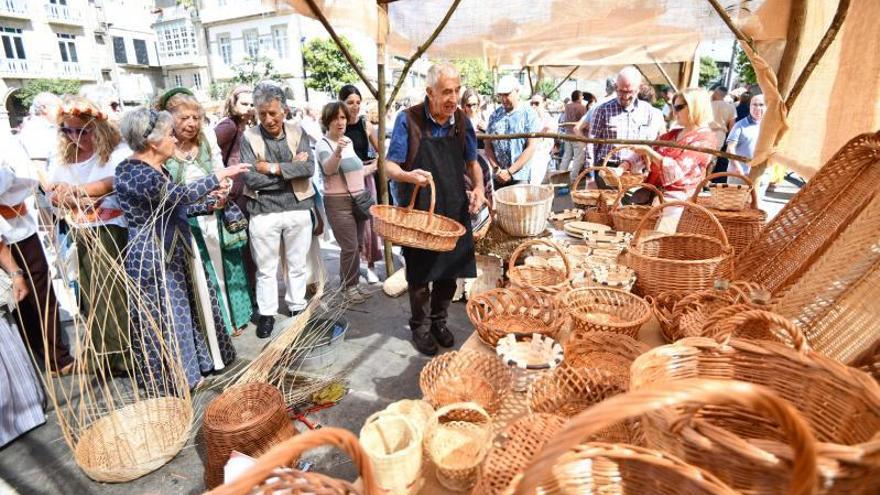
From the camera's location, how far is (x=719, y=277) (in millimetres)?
1795

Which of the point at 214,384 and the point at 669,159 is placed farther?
the point at 669,159

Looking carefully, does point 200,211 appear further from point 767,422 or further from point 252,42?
point 252,42

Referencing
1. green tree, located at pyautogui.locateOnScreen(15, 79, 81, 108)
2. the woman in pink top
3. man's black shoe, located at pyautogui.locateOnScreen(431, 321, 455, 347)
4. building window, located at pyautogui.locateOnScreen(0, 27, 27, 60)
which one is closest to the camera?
man's black shoe, located at pyautogui.locateOnScreen(431, 321, 455, 347)

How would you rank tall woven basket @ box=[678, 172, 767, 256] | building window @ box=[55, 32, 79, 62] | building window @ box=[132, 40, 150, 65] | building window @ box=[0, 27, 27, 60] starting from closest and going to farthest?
tall woven basket @ box=[678, 172, 767, 256], building window @ box=[0, 27, 27, 60], building window @ box=[55, 32, 79, 62], building window @ box=[132, 40, 150, 65]

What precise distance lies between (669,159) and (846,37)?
1.16 meters

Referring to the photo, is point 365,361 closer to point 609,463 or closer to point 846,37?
point 609,463

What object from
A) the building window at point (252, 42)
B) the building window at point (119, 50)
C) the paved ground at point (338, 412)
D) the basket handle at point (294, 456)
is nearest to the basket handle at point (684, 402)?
the basket handle at point (294, 456)

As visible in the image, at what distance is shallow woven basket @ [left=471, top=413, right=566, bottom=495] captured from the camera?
987 mm

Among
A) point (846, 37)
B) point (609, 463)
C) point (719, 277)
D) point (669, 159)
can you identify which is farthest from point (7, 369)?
point (846, 37)

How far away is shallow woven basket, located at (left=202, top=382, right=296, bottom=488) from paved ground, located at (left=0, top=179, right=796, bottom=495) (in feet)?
0.75

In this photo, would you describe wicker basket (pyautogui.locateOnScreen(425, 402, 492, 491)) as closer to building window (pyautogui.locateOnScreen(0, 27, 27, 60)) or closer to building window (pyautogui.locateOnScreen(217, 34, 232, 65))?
building window (pyautogui.locateOnScreen(0, 27, 27, 60))

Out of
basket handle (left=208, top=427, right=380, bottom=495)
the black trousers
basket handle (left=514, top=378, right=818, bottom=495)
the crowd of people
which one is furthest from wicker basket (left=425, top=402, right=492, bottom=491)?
the black trousers

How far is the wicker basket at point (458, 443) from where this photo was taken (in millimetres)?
1114

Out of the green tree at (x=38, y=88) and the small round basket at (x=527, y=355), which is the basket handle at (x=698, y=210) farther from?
the green tree at (x=38, y=88)
